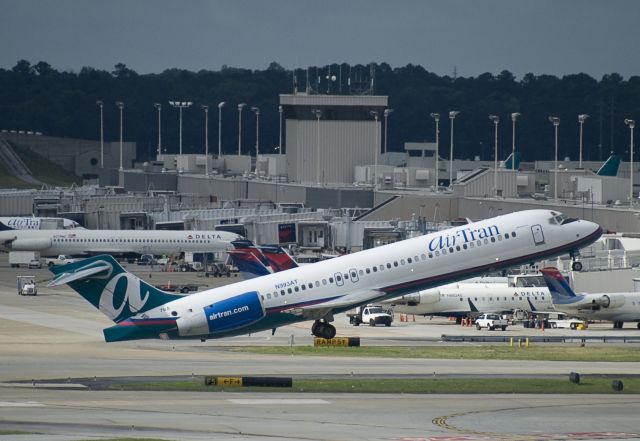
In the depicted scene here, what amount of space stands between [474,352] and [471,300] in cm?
2916

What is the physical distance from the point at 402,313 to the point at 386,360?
1402 inches

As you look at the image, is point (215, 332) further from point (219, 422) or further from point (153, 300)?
point (219, 422)

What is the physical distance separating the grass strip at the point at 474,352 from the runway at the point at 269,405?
2.33 metres

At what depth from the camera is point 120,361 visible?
70.4 m

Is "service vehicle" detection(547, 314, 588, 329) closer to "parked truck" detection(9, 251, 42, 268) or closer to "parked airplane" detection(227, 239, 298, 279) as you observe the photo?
"parked airplane" detection(227, 239, 298, 279)

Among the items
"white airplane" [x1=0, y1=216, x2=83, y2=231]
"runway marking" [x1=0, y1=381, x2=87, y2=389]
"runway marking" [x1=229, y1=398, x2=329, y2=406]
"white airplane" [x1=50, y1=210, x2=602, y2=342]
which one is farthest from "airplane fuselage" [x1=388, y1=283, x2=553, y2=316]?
"white airplane" [x1=0, y1=216, x2=83, y2=231]

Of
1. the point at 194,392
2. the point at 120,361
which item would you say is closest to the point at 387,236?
the point at 120,361

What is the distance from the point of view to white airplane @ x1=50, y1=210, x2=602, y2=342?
7838cm

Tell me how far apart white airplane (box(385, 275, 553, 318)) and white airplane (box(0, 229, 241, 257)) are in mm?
56718

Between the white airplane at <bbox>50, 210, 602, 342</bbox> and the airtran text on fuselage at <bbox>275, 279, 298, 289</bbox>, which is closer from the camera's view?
the white airplane at <bbox>50, 210, 602, 342</bbox>

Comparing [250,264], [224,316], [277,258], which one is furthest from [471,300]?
[224,316]

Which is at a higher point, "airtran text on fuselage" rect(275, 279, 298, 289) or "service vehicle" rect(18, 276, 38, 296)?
"airtran text on fuselage" rect(275, 279, 298, 289)

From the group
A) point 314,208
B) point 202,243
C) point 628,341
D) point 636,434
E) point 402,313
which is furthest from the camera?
point 314,208

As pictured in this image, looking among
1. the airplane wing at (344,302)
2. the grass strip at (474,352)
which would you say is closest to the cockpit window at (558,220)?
the grass strip at (474,352)
